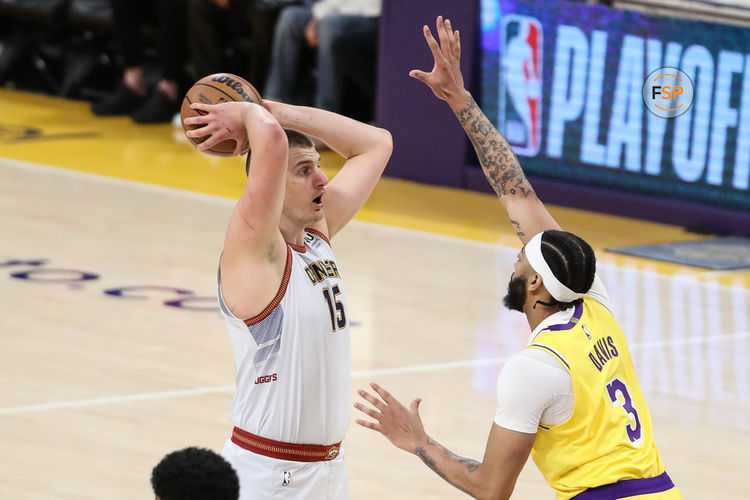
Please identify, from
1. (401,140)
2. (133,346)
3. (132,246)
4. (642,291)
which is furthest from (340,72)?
(133,346)

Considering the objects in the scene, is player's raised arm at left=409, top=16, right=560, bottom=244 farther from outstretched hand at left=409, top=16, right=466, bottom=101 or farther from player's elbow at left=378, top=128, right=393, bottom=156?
player's elbow at left=378, top=128, right=393, bottom=156

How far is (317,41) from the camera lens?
14.1 metres

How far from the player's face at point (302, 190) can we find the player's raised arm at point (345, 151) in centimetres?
27

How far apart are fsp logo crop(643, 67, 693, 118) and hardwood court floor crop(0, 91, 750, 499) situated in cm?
99

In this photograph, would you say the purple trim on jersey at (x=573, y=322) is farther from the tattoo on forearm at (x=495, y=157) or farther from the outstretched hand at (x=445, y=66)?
the outstretched hand at (x=445, y=66)

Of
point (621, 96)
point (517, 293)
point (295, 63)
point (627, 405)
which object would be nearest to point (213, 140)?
point (517, 293)

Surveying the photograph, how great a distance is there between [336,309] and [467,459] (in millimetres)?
611

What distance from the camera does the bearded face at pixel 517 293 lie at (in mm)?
4227

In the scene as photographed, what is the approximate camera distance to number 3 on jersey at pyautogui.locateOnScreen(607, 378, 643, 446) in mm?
4070

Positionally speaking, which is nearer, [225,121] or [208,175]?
[225,121]

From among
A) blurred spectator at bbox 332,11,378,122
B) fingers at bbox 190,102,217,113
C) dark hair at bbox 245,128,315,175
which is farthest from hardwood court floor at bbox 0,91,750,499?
fingers at bbox 190,102,217,113

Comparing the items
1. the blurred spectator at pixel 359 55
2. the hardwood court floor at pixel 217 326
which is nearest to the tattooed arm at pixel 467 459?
the hardwood court floor at pixel 217 326

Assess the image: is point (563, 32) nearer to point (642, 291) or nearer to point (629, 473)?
point (642, 291)

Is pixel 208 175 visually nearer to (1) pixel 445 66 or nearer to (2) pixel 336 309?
(1) pixel 445 66
